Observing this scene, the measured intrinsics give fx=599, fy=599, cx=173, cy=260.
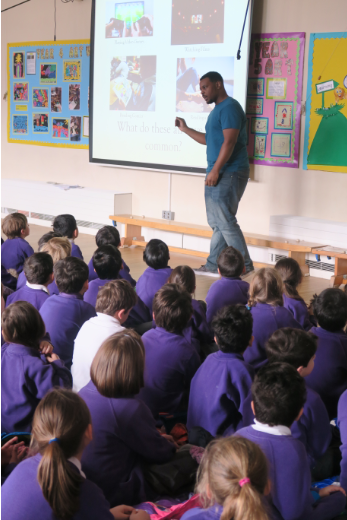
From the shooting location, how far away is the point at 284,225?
5203mm

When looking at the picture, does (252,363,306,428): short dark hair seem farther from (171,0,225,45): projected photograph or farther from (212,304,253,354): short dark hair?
(171,0,225,45): projected photograph

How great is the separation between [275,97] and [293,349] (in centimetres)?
376

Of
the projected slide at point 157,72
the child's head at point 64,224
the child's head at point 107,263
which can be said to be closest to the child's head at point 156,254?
the child's head at point 107,263

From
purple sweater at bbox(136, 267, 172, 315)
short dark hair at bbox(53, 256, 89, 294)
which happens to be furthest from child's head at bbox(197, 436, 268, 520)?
purple sweater at bbox(136, 267, 172, 315)

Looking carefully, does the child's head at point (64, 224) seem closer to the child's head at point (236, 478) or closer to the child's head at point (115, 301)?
the child's head at point (115, 301)

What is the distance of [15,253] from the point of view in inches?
146

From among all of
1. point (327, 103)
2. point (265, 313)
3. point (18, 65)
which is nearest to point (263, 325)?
point (265, 313)

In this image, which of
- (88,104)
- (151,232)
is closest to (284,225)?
(151,232)

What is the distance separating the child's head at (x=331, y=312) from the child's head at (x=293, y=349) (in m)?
0.36

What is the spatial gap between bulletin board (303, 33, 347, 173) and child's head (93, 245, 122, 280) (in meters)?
2.53

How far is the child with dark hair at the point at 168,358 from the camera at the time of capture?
7.03 feet

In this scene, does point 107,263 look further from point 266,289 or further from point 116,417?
point 116,417

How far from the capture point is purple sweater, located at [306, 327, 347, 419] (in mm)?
2162

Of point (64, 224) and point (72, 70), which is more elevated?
point (72, 70)
